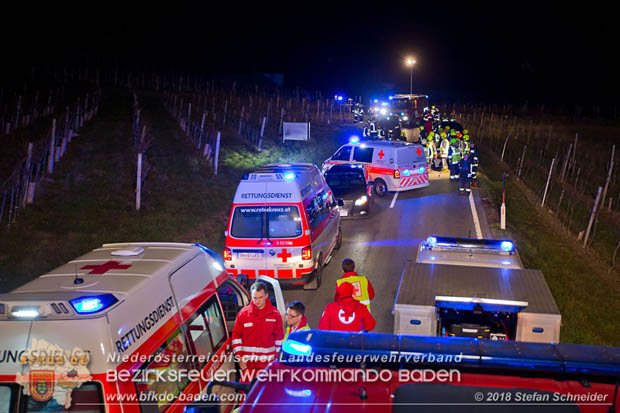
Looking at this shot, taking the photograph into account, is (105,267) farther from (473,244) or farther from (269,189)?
(269,189)

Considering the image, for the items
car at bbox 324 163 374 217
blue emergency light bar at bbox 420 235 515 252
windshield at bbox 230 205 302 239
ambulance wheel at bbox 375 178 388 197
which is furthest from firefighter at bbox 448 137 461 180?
blue emergency light bar at bbox 420 235 515 252

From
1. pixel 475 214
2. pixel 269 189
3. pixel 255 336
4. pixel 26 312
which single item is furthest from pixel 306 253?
pixel 475 214

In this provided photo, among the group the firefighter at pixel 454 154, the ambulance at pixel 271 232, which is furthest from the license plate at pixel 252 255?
the firefighter at pixel 454 154

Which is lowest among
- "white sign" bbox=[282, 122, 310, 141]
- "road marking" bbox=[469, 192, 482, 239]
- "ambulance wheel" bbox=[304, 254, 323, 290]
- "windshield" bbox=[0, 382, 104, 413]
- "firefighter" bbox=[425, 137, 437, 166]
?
"ambulance wheel" bbox=[304, 254, 323, 290]

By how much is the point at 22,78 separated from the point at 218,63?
3772cm

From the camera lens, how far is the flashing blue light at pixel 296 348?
11.0 feet

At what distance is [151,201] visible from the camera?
17.8 metres

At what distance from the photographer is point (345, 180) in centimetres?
1847

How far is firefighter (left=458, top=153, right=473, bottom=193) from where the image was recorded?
20.9 meters

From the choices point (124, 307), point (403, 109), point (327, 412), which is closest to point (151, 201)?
point (124, 307)

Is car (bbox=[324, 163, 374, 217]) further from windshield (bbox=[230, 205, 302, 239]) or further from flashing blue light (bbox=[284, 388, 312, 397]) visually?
flashing blue light (bbox=[284, 388, 312, 397])

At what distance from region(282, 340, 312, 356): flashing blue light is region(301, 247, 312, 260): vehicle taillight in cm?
724

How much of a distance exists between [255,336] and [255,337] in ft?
0.03

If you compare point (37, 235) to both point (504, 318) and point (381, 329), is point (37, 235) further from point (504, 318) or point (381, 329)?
point (504, 318)
